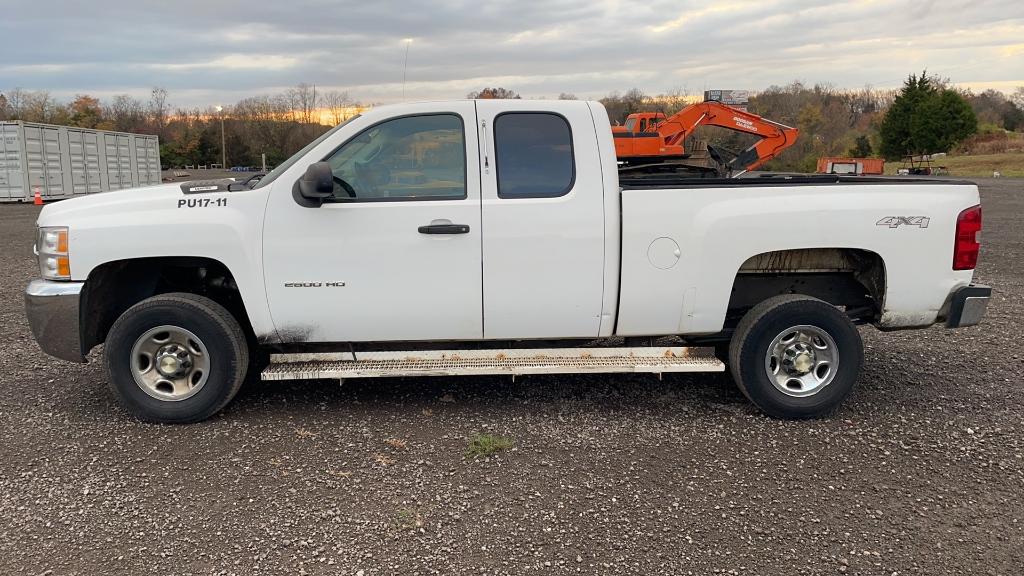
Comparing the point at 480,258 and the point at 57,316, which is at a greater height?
the point at 480,258

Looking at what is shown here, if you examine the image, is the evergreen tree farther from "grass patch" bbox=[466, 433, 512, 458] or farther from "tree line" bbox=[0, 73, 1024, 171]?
"grass patch" bbox=[466, 433, 512, 458]

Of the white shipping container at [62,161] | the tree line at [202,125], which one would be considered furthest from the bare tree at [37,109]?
the white shipping container at [62,161]

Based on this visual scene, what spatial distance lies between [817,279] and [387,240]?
9.84 ft

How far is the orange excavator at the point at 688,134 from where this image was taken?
13.3 meters

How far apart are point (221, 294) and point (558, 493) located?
9.46ft

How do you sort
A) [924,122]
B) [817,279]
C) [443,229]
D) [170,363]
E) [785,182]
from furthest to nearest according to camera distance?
[924,122] → [817,279] → [785,182] → [170,363] → [443,229]

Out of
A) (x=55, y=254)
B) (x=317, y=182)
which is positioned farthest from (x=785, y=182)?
(x=55, y=254)

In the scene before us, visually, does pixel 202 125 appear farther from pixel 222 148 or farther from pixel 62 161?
pixel 62 161

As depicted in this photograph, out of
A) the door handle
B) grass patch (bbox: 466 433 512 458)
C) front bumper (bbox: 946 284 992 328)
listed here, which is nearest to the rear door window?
the door handle

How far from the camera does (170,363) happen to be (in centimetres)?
461

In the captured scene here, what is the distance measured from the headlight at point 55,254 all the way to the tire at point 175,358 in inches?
18.2

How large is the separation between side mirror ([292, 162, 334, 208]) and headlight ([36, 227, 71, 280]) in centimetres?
153

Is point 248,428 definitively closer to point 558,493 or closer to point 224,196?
point 224,196

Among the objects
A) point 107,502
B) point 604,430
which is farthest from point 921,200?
point 107,502
